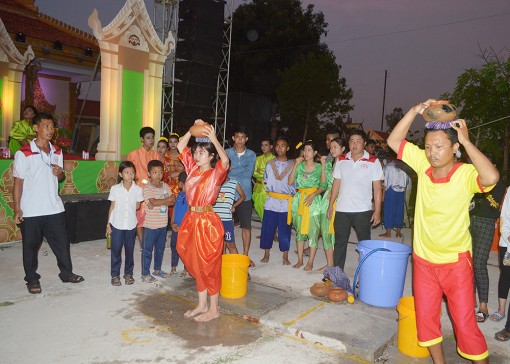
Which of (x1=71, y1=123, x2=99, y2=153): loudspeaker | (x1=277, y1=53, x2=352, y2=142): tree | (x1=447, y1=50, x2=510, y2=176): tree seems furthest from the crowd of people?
(x1=277, y1=53, x2=352, y2=142): tree

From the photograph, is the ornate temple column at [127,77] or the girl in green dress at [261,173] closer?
the girl in green dress at [261,173]

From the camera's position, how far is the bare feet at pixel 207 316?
4281 millimetres

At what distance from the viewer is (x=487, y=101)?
38.4 feet

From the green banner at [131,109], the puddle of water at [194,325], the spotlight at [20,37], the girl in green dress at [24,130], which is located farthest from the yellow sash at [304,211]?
the spotlight at [20,37]

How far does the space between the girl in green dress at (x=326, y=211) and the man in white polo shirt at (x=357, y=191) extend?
1.52 ft

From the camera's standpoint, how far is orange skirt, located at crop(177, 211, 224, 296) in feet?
13.9

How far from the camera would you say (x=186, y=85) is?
17.0 meters

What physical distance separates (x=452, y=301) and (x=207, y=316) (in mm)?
2357

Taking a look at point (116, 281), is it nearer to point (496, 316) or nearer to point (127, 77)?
point (496, 316)

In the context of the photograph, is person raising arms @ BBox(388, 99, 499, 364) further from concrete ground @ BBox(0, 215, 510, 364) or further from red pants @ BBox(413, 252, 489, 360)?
concrete ground @ BBox(0, 215, 510, 364)

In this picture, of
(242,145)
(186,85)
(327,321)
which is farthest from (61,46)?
(327,321)

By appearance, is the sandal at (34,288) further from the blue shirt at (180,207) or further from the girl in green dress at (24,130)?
the girl in green dress at (24,130)

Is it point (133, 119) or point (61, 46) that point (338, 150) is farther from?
point (61, 46)

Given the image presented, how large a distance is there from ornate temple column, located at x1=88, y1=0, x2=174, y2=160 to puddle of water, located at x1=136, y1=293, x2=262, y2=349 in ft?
19.7
